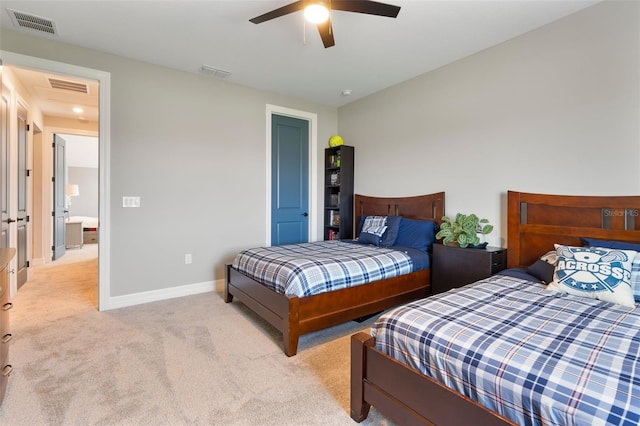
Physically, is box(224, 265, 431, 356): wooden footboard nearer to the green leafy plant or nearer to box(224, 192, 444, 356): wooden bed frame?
box(224, 192, 444, 356): wooden bed frame

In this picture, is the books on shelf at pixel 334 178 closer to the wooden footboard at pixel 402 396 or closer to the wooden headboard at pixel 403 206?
the wooden headboard at pixel 403 206

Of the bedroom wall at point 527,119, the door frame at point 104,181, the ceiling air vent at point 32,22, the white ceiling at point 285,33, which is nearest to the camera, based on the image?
the bedroom wall at point 527,119

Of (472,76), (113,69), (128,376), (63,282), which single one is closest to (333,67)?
(472,76)

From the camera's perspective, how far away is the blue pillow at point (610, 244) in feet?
6.88

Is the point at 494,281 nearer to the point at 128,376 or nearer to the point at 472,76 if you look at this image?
the point at 472,76

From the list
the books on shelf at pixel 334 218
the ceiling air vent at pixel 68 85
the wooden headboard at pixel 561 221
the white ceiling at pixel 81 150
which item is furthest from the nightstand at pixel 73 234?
the wooden headboard at pixel 561 221

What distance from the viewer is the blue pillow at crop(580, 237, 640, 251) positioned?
210cm

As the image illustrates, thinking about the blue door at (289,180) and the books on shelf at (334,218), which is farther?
the books on shelf at (334,218)

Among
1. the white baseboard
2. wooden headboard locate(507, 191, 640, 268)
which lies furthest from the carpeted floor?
wooden headboard locate(507, 191, 640, 268)

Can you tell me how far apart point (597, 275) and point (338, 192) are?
137 inches

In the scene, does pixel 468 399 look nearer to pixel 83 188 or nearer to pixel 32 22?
pixel 32 22

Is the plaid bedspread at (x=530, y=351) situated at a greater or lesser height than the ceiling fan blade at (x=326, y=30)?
lesser

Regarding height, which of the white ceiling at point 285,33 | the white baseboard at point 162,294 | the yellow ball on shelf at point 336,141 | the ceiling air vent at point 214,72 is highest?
the ceiling air vent at point 214,72

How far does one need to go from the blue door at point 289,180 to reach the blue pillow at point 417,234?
170 centimetres
